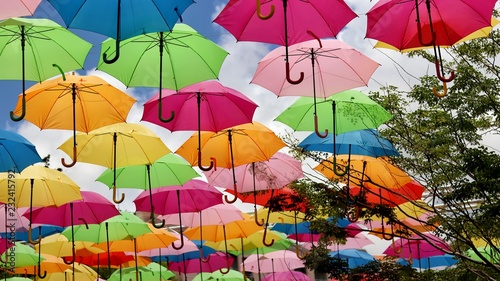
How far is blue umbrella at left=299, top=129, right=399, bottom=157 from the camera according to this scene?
8609mm

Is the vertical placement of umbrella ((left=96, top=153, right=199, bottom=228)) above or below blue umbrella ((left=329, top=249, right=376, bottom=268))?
above

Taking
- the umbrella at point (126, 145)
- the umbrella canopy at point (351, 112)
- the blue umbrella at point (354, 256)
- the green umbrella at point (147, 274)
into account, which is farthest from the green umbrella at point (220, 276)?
the umbrella canopy at point (351, 112)

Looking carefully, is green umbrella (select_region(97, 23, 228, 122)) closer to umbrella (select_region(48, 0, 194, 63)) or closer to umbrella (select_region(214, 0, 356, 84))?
umbrella (select_region(214, 0, 356, 84))

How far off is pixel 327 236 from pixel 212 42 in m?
5.60

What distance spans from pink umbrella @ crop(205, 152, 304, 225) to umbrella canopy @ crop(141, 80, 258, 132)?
1.77m

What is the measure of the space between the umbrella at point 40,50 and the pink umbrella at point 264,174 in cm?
341

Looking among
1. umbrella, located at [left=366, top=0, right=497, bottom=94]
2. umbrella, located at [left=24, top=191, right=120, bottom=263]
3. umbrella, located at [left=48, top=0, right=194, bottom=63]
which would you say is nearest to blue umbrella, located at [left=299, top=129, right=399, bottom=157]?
umbrella, located at [left=24, top=191, right=120, bottom=263]

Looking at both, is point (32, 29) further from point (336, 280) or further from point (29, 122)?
point (336, 280)

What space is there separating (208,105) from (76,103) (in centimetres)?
135

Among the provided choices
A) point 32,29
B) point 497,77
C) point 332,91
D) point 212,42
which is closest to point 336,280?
point 497,77

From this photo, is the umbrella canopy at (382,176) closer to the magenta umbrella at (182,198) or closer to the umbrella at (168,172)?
the magenta umbrella at (182,198)

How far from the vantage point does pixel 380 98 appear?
974 cm

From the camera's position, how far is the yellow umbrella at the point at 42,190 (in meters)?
8.31

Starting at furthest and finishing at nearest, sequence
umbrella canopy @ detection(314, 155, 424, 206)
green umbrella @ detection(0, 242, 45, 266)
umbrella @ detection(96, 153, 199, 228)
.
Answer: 1. green umbrella @ detection(0, 242, 45, 266)
2. umbrella canopy @ detection(314, 155, 424, 206)
3. umbrella @ detection(96, 153, 199, 228)
